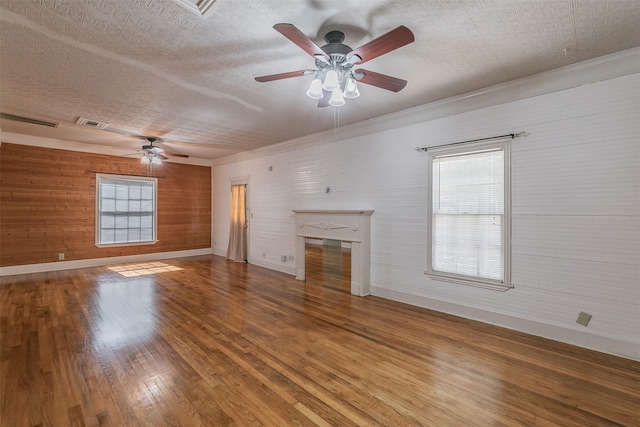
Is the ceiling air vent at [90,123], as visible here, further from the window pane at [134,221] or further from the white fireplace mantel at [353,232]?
the white fireplace mantel at [353,232]

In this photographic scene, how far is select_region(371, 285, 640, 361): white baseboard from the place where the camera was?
270cm

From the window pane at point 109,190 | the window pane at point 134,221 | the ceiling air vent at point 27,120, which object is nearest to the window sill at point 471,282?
the ceiling air vent at point 27,120

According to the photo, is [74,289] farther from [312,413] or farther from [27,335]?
[312,413]

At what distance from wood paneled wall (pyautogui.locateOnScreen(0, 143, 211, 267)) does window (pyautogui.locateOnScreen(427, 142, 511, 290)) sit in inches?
271

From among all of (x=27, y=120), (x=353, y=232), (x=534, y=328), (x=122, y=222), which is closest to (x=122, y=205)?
(x=122, y=222)

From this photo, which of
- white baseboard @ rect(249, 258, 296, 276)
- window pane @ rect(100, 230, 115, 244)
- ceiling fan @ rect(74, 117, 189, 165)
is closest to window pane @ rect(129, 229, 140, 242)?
window pane @ rect(100, 230, 115, 244)

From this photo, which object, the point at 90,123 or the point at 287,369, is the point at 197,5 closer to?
the point at 287,369

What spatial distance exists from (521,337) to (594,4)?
301cm

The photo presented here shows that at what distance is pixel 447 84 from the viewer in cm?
335

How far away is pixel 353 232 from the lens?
468 centimetres

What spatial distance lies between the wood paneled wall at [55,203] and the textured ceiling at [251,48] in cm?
222

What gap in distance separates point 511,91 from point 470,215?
149 cm

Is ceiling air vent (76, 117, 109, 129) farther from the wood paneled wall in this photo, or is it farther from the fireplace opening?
the fireplace opening

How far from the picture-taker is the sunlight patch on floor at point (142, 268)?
19.8 feet
